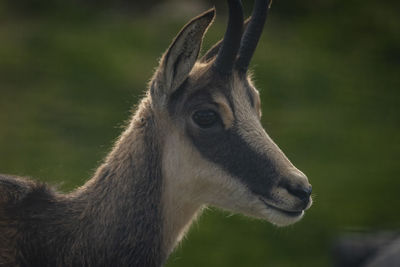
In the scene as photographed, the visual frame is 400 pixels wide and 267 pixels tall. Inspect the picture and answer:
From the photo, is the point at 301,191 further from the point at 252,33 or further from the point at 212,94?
the point at 252,33

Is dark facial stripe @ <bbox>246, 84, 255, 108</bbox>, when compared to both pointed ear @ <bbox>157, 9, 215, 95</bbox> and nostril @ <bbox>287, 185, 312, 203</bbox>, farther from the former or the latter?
nostril @ <bbox>287, 185, 312, 203</bbox>

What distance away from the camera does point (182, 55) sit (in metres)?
6.22

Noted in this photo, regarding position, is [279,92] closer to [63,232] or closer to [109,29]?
[109,29]

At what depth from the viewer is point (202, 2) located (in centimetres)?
2302

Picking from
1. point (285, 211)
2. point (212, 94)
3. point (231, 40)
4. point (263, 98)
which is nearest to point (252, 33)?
point (231, 40)

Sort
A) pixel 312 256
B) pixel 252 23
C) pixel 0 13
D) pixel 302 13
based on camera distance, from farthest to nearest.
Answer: pixel 302 13, pixel 0 13, pixel 312 256, pixel 252 23

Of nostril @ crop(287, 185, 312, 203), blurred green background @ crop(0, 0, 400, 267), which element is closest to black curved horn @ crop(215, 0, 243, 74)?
nostril @ crop(287, 185, 312, 203)

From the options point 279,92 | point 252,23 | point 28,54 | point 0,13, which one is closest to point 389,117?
point 279,92

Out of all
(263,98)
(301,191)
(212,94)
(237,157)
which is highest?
(212,94)

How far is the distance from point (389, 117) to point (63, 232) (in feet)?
52.4

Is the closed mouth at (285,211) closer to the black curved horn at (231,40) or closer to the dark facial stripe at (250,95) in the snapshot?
the dark facial stripe at (250,95)

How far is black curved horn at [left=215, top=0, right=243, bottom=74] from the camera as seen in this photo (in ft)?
20.3

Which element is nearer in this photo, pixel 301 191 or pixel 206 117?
pixel 301 191

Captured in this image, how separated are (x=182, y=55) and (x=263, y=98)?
13853 mm
